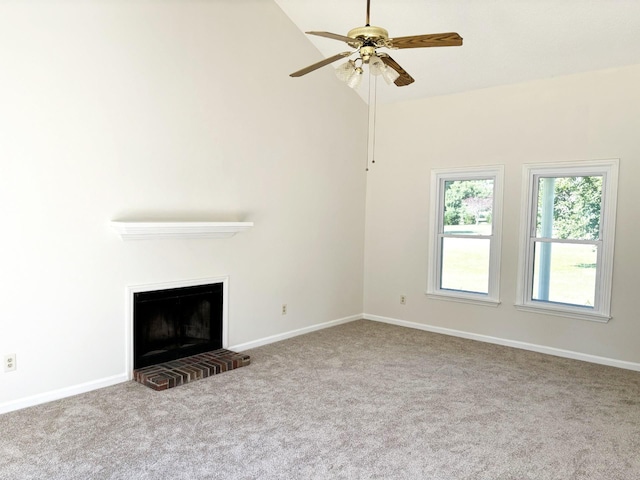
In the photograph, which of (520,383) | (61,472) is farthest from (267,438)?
(520,383)

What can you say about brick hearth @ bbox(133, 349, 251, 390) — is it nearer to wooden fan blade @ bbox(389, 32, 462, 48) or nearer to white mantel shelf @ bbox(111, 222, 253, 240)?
white mantel shelf @ bbox(111, 222, 253, 240)

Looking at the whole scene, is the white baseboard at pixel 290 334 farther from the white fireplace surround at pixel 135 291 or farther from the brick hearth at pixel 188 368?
the white fireplace surround at pixel 135 291

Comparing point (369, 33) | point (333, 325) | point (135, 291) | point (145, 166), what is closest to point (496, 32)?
point (369, 33)

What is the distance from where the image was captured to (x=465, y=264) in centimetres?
546

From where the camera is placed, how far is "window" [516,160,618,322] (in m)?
4.46

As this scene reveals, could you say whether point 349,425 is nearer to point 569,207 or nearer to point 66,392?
point 66,392

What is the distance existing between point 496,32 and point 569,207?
1761mm

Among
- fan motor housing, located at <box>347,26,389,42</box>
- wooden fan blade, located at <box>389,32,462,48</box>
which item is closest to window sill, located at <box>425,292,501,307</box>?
wooden fan blade, located at <box>389,32,462,48</box>

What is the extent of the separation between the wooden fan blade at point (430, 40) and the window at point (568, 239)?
7.80 feet

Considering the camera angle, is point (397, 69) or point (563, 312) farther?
point (563, 312)

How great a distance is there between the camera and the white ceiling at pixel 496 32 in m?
3.94

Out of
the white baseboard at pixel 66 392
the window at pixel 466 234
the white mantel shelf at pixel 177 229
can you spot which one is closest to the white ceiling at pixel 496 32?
the window at pixel 466 234

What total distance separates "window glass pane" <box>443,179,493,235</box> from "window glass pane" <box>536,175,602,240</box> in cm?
54

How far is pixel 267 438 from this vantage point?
2.94 meters
